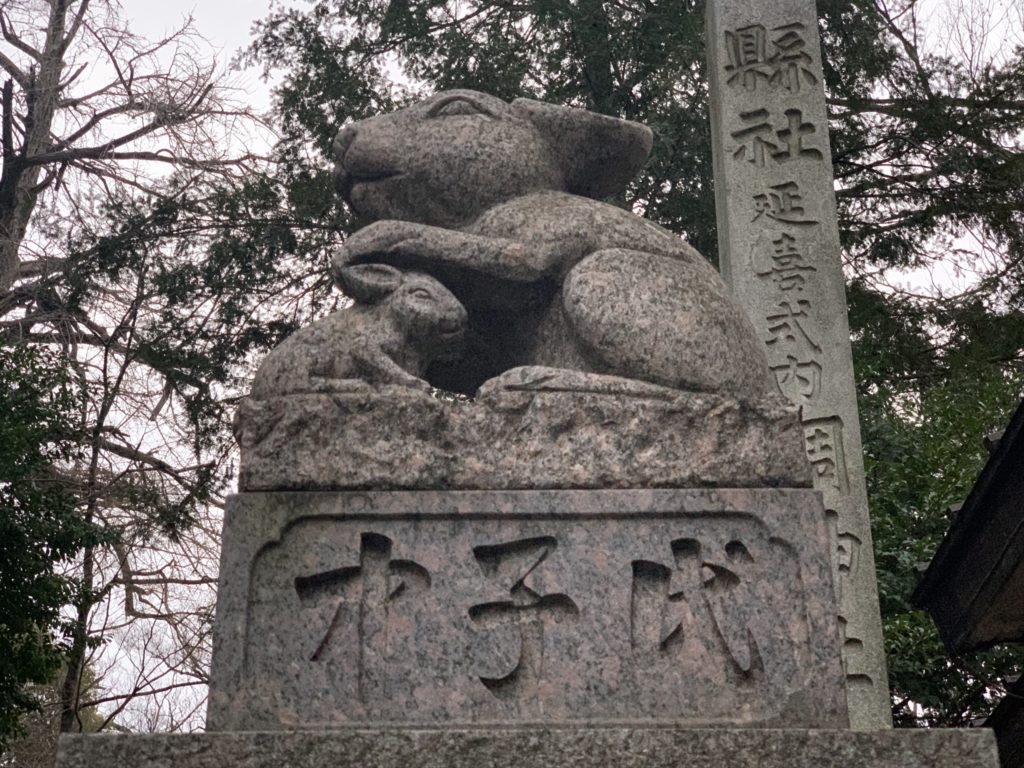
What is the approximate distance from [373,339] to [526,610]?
751mm

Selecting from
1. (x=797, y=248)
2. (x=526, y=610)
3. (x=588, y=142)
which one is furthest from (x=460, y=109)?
(x=797, y=248)

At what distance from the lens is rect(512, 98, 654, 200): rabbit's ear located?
3443 millimetres

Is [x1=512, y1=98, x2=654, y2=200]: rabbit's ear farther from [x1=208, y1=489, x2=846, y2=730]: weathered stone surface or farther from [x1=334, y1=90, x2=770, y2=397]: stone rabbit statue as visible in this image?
[x1=208, y1=489, x2=846, y2=730]: weathered stone surface

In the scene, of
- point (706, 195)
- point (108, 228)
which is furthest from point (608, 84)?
point (108, 228)

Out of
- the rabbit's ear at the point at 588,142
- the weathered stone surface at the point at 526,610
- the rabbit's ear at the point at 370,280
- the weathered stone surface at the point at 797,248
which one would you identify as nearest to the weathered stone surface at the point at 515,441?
the weathered stone surface at the point at 526,610

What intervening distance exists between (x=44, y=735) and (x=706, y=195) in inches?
260

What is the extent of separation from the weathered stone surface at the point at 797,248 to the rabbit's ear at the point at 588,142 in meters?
2.30

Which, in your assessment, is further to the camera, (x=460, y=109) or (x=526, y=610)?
(x=460, y=109)

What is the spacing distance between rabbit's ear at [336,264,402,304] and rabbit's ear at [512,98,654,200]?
65 cm

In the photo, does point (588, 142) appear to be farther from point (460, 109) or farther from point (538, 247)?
point (538, 247)

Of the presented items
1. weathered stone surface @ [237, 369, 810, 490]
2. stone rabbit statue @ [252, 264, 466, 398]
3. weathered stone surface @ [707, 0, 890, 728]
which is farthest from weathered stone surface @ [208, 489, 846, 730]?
weathered stone surface @ [707, 0, 890, 728]

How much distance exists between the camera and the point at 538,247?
3139mm

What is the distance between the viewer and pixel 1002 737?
552 cm

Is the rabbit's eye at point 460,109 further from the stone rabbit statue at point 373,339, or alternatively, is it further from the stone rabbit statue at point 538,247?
the stone rabbit statue at point 373,339
